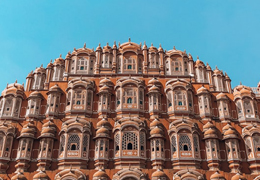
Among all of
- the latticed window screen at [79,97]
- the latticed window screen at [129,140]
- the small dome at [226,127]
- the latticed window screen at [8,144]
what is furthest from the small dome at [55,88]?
the small dome at [226,127]

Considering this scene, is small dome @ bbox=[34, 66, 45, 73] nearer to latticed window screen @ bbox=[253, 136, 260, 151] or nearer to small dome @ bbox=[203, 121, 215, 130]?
small dome @ bbox=[203, 121, 215, 130]

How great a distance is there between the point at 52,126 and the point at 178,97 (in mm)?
16955

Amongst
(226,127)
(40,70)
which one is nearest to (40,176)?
(40,70)

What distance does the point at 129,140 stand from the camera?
127ft

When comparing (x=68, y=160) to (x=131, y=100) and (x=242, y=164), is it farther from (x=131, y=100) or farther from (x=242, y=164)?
(x=242, y=164)

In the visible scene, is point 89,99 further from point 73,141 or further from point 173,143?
point 173,143

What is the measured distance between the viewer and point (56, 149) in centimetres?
3900

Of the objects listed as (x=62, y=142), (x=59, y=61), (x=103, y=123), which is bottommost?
(x=62, y=142)

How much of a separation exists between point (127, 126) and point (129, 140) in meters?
1.71

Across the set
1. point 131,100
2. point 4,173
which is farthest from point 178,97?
point 4,173

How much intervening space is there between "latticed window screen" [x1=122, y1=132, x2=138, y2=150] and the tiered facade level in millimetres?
119

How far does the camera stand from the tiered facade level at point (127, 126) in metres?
37.4

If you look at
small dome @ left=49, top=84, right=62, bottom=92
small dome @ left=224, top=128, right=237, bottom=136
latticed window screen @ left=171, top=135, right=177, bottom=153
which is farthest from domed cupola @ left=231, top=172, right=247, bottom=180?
small dome @ left=49, top=84, right=62, bottom=92

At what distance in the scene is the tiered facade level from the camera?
123 ft
